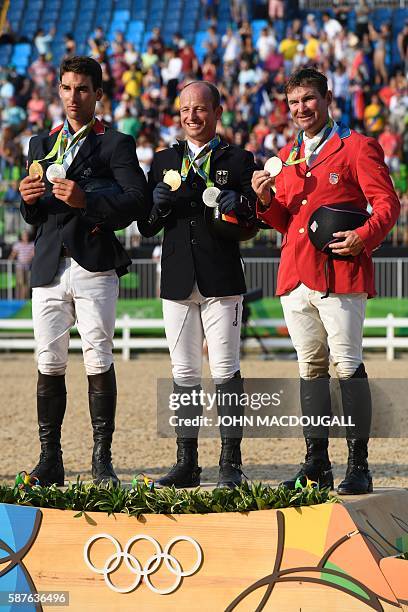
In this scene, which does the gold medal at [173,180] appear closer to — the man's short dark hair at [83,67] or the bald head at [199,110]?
the bald head at [199,110]

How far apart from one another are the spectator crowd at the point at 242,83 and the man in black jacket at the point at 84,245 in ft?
46.9

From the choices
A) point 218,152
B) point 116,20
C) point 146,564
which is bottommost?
point 146,564

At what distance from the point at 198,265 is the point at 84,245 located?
1.94ft

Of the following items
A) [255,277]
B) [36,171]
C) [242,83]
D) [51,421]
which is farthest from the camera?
[242,83]

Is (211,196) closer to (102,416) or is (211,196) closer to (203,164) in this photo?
(203,164)

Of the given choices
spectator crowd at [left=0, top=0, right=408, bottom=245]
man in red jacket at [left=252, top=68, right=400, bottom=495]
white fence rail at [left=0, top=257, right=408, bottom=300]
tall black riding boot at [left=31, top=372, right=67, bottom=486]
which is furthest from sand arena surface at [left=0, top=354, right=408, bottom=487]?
spectator crowd at [left=0, top=0, right=408, bottom=245]

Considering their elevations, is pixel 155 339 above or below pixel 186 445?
below

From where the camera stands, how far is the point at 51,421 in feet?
19.9

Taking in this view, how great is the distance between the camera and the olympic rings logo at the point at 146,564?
15.3 feet

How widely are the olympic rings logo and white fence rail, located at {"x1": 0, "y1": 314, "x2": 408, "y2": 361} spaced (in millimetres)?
12595

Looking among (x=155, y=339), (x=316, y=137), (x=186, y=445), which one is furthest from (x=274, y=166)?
(x=155, y=339)

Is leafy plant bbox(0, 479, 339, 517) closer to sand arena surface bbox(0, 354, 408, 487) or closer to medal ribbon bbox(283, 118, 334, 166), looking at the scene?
medal ribbon bbox(283, 118, 334, 166)

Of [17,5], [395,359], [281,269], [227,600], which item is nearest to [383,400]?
[281,269]

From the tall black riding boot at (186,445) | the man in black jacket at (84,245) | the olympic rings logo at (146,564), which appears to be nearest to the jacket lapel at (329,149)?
the man in black jacket at (84,245)
